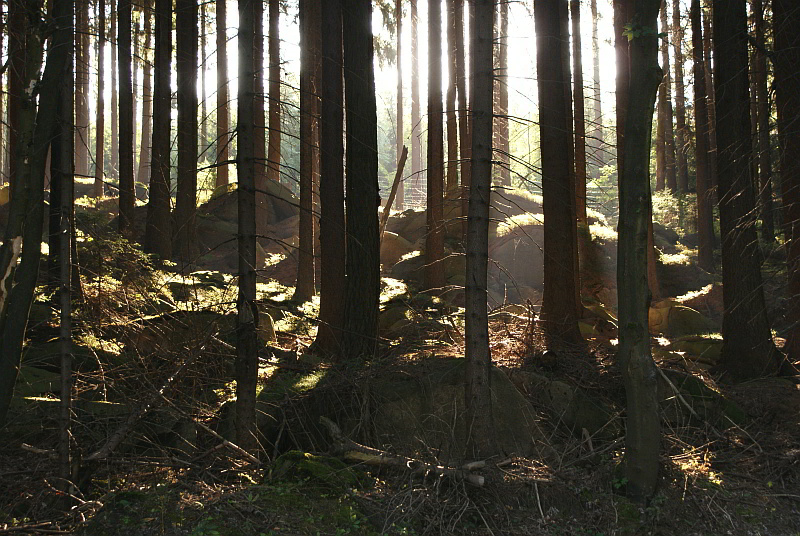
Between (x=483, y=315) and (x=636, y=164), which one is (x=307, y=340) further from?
(x=636, y=164)

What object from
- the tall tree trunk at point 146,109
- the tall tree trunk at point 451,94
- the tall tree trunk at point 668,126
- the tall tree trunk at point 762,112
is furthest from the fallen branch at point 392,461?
the tall tree trunk at point 668,126

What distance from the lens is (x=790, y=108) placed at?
1008 cm

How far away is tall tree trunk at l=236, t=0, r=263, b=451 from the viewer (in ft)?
20.8

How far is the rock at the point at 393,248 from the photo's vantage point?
22453 mm

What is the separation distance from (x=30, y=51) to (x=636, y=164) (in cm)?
566

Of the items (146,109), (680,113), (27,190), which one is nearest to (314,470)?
(27,190)

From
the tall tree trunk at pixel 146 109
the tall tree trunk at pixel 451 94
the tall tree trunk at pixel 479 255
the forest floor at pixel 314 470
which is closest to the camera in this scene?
the forest floor at pixel 314 470

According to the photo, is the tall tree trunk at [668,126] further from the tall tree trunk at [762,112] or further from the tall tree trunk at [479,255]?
the tall tree trunk at [479,255]

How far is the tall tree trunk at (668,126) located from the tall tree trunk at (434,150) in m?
11.8

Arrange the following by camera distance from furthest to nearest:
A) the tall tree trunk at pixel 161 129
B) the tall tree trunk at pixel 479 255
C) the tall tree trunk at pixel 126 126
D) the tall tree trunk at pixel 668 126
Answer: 1. the tall tree trunk at pixel 668 126
2. the tall tree trunk at pixel 126 126
3. the tall tree trunk at pixel 161 129
4. the tall tree trunk at pixel 479 255

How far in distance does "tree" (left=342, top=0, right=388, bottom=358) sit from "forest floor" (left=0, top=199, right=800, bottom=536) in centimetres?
150

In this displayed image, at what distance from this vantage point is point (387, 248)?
75.5 ft

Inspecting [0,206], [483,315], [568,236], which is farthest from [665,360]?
[0,206]

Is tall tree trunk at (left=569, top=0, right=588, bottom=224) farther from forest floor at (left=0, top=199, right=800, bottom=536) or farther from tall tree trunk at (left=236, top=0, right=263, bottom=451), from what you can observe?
tall tree trunk at (left=236, top=0, right=263, bottom=451)
